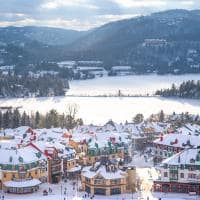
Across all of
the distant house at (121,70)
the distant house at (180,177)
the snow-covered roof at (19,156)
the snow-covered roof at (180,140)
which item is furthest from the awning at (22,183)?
the distant house at (121,70)

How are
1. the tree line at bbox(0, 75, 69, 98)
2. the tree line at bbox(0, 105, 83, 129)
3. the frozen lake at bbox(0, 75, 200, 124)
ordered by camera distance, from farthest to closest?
the tree line at bbox(0, 75, 69, 98) → the frozen lake at bbox(0, 75, 200, 124) → the tree line at bbox(0, 105, 83, 129)

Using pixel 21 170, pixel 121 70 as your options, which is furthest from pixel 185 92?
pixel 121 70

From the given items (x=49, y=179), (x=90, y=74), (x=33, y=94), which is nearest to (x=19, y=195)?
(x=49, y=179)

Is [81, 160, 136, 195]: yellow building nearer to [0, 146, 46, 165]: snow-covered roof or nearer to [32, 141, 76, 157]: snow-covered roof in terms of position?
[0, 146, 46, 165]: snow-covered roof

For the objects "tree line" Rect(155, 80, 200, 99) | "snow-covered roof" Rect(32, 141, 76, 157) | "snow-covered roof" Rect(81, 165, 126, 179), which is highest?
"snow-covered roof" Rect(32, 141, 76, 157)

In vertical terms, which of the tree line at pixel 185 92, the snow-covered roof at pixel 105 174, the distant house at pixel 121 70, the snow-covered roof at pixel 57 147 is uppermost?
the snow-covered roof at pixel 57 147

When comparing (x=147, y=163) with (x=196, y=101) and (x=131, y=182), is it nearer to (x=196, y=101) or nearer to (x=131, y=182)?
(x=131, y=182)

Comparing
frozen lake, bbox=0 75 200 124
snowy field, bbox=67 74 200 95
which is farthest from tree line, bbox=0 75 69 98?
frozen lake, bbox=0 75 200 124

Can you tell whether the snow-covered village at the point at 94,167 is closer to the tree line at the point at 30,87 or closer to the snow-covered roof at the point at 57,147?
the snow-covered roof at the point at 57,147
